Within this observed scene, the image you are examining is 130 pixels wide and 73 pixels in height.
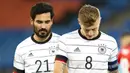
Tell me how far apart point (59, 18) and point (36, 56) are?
693 centimetres

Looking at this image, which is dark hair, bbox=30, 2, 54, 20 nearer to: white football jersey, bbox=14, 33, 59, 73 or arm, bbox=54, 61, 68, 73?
white football jersey, bbox=14, 33, 59, 73

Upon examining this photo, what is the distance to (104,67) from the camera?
3.78m

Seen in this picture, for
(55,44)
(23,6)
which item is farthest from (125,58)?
(23,6)

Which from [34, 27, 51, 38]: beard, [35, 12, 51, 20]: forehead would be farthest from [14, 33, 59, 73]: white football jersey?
[35, 12, 51, 20]: forehead

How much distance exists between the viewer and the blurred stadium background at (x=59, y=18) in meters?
10.8

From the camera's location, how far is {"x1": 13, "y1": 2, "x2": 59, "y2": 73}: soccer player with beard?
4.23 metres

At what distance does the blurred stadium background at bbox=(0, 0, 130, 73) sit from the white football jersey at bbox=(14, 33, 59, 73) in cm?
621

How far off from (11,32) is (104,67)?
7.43 m

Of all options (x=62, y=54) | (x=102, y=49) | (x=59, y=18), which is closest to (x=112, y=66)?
(x=102, y=49)

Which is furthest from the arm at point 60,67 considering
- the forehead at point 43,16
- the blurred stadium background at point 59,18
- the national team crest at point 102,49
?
the blurred stadium background at point 59,18

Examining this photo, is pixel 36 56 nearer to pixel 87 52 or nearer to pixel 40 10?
pixel 40 10

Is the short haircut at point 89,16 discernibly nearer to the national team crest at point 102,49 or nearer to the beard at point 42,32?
the national team crest at point 102,49

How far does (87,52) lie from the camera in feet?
12.4

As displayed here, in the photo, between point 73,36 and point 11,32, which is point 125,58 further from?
point 11,32
